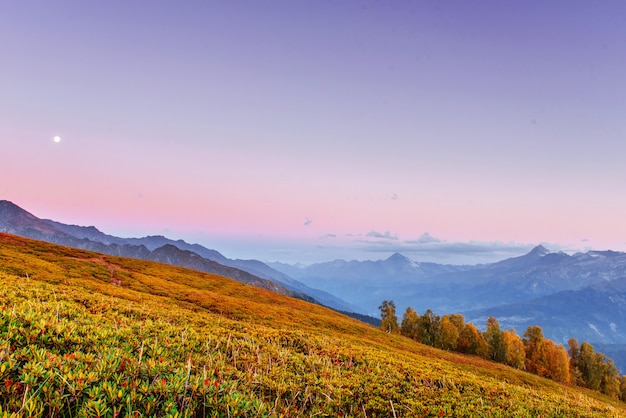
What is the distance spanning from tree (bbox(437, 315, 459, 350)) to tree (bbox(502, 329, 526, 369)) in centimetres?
1449

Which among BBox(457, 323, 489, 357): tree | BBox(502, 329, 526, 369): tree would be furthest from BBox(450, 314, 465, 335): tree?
BBox(502, 329, 526, 369): tree

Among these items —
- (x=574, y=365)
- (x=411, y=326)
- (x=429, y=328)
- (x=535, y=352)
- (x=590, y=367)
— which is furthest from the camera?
(x=411, y=326)

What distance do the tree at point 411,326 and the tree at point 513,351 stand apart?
2751cm

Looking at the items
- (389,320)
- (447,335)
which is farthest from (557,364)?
(389,320)

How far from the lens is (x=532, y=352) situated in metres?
101

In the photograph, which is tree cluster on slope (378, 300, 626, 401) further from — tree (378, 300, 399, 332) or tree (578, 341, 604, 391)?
tree (378, 300, 399, 332)

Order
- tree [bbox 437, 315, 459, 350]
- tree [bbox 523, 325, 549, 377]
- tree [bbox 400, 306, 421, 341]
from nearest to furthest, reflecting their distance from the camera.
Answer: tree [bbox 523, 325, 549, 377] → tree [bbox 437, 315, 459, 350] → tree [bbox 400, 306, 421, 341]

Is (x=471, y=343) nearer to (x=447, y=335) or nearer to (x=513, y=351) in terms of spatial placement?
(x=447, y=335)

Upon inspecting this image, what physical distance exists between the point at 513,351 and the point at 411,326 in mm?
33080

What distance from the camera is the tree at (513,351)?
9583 centimetres

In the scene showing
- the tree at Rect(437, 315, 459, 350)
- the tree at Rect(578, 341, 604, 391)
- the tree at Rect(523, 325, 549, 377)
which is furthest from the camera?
the tree at Rect(437, 315, 459, 350)

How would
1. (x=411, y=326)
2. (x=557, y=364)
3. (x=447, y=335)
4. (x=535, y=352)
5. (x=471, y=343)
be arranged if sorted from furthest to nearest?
(x=411, y=326)
(x=471, y=343)
(x=447, y=335)
(x=535, y=352)
(x=557, y=364)

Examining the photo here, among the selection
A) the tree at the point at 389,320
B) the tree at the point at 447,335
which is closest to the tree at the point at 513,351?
the tree at the point at 447,335

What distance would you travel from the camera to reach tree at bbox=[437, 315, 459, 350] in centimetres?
10475
